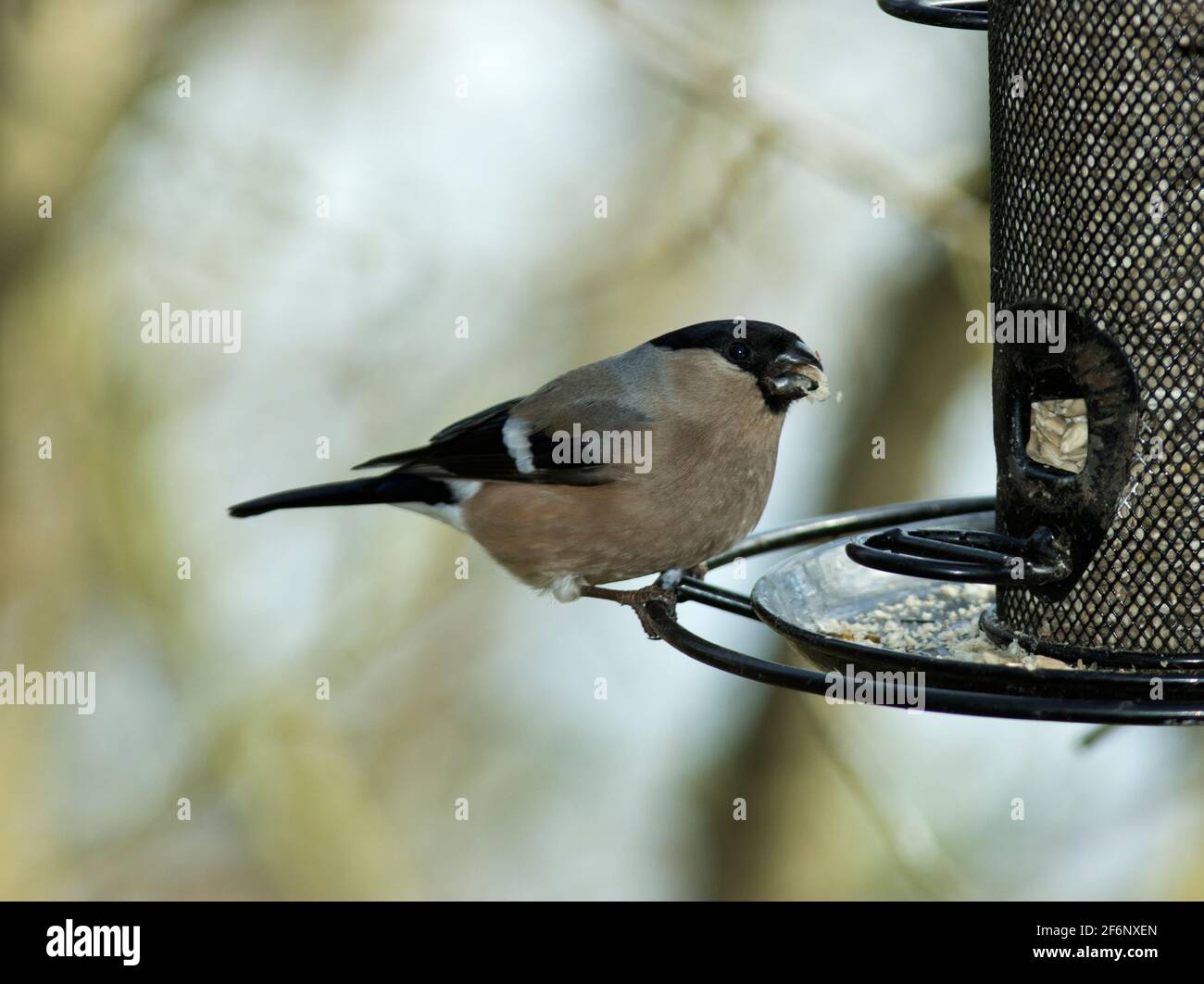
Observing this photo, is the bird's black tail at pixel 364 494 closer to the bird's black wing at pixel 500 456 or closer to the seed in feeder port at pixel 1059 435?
the bird's black wing at pixel 500 456

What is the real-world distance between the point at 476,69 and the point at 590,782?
4077mm

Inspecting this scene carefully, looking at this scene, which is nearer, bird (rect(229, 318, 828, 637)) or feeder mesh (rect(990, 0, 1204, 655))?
feeder mesh (rect(990, 0, 1204, 655))

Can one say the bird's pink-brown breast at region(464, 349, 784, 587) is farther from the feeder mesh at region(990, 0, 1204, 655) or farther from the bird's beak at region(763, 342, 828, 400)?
the feeder mesh at region(990, 0, 1204, 655)

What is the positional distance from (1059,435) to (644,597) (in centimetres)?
137

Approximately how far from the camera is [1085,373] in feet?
12.4

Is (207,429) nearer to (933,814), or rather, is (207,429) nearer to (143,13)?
(143,13)

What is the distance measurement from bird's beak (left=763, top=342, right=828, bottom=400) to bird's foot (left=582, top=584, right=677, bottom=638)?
2.57ft

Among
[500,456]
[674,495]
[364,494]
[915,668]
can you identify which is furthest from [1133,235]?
[364,494]

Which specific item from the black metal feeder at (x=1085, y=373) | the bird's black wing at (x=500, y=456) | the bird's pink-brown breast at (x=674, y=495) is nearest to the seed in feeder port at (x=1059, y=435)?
the black metal feeder at (x=1085, y=373)

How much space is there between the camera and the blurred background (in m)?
7.05

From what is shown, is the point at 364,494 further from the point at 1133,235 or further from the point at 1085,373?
the point at 1133,235

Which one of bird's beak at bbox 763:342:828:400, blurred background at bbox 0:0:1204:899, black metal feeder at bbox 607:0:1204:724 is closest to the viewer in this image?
black metal feeder at bbox 607:0:1204:724

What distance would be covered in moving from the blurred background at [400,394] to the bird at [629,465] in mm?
2187

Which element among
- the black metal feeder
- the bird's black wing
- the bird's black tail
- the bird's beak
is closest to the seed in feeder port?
the black metal feeder
